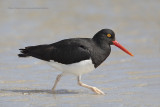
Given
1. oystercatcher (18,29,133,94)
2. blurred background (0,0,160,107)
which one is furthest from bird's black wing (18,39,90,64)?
blurred background (0,0,160,107)

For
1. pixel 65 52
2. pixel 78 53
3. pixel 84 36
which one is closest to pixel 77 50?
pixel 78 53

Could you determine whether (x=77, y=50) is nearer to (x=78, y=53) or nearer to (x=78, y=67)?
(x=78, y=53)

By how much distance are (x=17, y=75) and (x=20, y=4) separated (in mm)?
6193

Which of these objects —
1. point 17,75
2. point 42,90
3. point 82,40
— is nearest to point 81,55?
point 82,40

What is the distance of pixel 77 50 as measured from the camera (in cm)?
689

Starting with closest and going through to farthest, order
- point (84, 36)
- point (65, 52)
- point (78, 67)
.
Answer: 1. point (78, 67)
2. point (65, 52)
3. point (84, 36)

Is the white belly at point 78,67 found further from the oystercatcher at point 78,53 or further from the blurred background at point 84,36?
the blurred background at point 84,36

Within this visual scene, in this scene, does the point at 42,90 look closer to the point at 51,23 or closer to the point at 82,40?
the point at 82,40

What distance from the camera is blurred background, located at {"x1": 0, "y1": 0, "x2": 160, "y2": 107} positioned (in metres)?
6.56

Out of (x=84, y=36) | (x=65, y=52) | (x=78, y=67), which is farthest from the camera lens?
(x=84, y=36)

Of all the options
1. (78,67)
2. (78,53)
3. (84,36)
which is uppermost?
(84,36)

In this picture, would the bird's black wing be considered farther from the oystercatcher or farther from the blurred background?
the blurred background

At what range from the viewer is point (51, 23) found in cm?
1257

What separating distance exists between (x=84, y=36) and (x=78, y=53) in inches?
182
